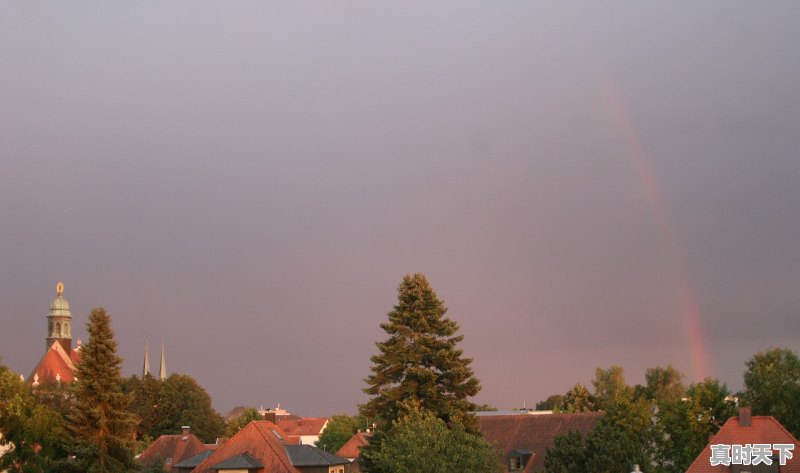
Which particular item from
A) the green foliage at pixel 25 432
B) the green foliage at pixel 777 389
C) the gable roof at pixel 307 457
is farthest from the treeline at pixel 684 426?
the green foliage at pixel 25 432

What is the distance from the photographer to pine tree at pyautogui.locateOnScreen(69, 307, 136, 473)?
62.6m

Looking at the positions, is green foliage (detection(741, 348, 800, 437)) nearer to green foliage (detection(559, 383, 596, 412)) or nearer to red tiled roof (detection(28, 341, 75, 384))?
green foliage (detection(559, 383, 596, 412))

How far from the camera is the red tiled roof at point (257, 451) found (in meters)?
68.9

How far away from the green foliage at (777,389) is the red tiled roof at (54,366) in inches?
4291

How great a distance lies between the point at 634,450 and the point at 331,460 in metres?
23.0

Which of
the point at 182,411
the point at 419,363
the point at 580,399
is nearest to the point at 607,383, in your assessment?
the point at 580,399

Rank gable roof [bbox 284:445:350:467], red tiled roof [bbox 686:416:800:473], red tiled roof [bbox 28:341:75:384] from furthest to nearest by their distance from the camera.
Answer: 1. red tiled roof [bbox 28:341:75:384]
2. gable roof [bbox 284:445:350:467]
3. red tiled roof [bbox 686:416:800:473]

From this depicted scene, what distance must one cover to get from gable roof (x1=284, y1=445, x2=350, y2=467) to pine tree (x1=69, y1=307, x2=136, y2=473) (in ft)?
39.7

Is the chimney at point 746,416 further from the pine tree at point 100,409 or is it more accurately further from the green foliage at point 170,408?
the green foliage at point 170,408

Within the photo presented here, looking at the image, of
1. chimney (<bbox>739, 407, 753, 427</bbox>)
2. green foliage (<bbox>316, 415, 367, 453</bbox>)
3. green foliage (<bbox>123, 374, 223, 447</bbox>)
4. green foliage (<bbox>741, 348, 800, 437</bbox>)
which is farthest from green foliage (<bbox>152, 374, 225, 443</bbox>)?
chimney (<bbox>739, 407, 753, 427</bbox>)

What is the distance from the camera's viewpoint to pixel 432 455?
50719 mm

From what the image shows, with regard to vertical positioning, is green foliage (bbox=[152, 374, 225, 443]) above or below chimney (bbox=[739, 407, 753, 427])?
above

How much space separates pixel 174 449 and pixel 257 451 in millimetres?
33032

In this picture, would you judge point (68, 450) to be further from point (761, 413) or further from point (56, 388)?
point (761, 413)
